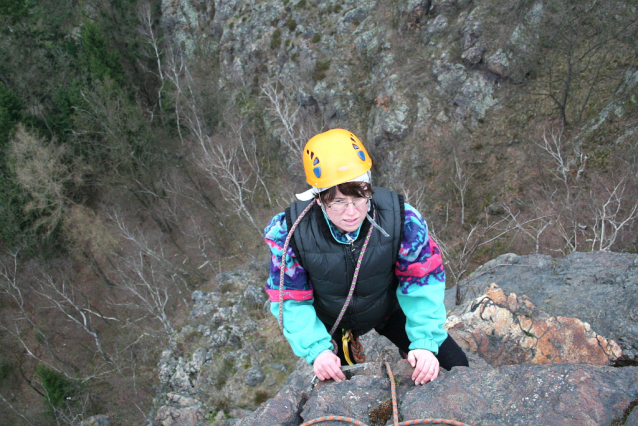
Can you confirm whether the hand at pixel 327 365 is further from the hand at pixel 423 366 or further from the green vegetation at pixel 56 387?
the green vegetation at pixel 56 387

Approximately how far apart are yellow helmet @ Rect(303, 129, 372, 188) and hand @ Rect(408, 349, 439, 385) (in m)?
1.23

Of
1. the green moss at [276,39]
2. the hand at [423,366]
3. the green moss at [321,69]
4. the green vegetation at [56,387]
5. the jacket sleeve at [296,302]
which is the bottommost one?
the green vegetation at [56,387]

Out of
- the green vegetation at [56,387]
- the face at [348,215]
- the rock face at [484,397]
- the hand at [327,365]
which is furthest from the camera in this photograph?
the green vegetation at [56,387]

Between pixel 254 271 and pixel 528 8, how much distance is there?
603 inches

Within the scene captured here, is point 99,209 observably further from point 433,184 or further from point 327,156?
point 327,156

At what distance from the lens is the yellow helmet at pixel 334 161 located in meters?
2.05

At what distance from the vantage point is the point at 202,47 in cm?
2723

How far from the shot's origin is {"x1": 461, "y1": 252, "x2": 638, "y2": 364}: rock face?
3.48 m

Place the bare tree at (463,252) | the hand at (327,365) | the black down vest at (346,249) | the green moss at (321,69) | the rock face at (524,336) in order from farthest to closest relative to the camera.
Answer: the green moss at (321,69) → the bare tree at (463,252) → the rock face at (524,336) → the hand at (327,365) → the black down vest at (346,249)

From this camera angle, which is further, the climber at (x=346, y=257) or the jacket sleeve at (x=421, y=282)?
the jacket sleeve at (x=421, y=282)

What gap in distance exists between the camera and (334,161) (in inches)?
81.0

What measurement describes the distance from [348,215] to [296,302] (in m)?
0.73

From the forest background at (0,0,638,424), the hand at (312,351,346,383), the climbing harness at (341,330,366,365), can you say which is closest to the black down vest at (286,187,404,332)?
the hand at (312,351,346,383)

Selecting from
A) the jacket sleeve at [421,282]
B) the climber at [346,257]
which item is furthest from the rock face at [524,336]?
the climber at [346,257]
